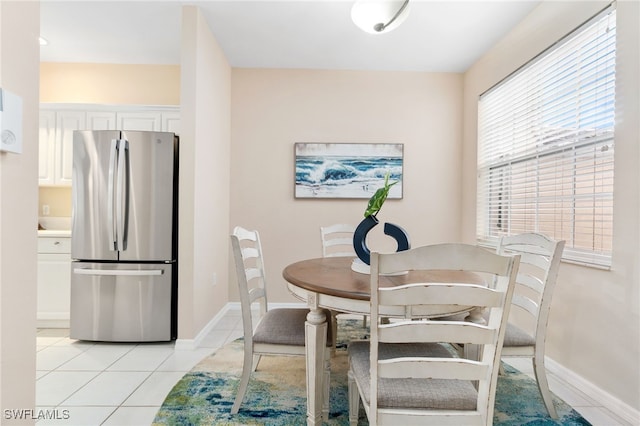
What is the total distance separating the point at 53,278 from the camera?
9.74ft

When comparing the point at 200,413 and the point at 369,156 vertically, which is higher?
the point at 369,156

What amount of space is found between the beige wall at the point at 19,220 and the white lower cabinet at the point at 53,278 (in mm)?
2599

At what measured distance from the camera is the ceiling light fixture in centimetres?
196

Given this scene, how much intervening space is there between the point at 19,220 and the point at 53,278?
277cm

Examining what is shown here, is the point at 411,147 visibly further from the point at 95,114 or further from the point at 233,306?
the point at 95,114

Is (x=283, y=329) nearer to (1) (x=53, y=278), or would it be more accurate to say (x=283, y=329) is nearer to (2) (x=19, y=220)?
(2) (x=19, y=220)

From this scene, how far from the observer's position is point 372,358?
1.10 metres

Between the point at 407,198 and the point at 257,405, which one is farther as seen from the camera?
the point at 407,198

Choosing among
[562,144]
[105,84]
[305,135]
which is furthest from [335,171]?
[105,84]

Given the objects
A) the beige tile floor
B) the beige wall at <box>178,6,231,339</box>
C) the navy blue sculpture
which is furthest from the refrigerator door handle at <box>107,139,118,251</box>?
the navy blue sculpture

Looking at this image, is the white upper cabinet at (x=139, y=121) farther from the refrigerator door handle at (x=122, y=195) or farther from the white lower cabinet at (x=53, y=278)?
the white lower cabinet at (x=53, y=278)

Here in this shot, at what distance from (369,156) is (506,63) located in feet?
5.04

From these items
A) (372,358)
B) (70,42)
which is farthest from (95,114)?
(372,358)

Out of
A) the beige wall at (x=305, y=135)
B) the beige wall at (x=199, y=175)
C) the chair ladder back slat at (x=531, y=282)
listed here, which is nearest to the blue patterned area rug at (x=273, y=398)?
the beige wall at (x=199, y=175)
